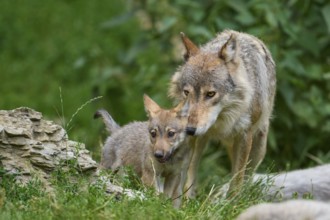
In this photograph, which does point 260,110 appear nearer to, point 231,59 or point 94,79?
point 231,59

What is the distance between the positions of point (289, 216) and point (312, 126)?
6.89 metres

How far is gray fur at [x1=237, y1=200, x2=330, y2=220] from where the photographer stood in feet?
19.9

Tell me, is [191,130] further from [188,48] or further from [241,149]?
[241,149]

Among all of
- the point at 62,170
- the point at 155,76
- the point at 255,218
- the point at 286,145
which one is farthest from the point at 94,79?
the point at 255,218

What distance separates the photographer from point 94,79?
1396 centimetres

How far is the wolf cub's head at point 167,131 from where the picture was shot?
8312 mm

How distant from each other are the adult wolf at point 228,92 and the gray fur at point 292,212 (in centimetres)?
192

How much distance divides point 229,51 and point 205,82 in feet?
1.54

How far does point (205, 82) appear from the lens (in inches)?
347

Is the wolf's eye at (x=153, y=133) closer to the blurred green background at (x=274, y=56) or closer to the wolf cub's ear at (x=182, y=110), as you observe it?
the wolf cub's ear at (x=182, y=110)

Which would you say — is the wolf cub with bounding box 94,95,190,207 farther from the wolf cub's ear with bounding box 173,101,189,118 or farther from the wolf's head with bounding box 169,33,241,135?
the wolf's head with bounding box 169,33,241,135

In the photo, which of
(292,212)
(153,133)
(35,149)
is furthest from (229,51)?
(292,212)

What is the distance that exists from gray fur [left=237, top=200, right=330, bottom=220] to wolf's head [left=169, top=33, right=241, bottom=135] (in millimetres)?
2260

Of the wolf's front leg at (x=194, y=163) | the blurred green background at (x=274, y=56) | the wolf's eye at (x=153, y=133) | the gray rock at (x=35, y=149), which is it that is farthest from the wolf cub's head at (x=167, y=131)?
the blurred green background at (x=274, y=56)
